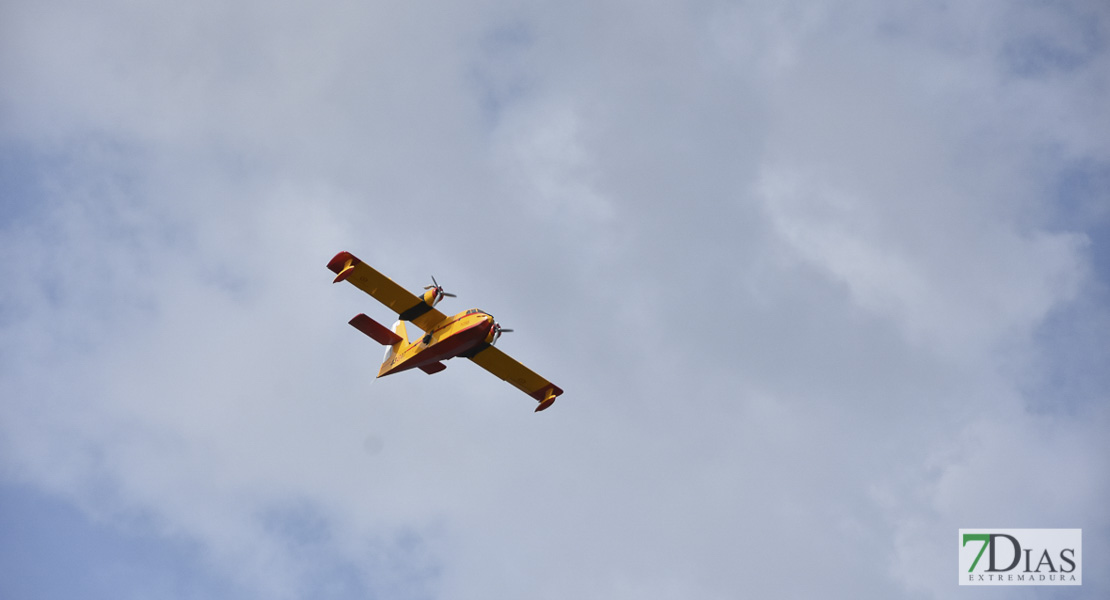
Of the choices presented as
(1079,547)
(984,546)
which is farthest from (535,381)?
(1079,547)

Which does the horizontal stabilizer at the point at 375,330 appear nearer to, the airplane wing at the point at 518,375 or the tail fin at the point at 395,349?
the tail fin at the point at 395,349

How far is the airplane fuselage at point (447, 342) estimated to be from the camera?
5453 centimetres

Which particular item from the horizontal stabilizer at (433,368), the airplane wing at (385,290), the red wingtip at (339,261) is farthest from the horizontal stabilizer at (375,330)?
the red wingtip at (339,261)

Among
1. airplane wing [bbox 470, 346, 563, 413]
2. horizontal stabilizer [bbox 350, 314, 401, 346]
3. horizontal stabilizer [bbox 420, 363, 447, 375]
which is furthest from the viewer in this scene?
airplane wing [bbox 470, 346, 563, 413]

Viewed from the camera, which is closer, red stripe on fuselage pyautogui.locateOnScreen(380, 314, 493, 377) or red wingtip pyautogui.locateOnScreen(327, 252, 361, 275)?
red wingtip pyautogui.locateOnScreen(327, 252, 361, 275)

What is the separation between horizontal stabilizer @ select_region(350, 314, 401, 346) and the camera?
5812 centimetres

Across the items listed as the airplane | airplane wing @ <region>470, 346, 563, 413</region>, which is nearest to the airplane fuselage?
the airplane

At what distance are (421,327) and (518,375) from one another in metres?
8.27

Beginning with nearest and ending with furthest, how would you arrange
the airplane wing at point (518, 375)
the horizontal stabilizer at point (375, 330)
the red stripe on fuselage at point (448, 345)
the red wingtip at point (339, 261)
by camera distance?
the red wingtip at point (339, 261) → the red stripe on fuselage at point (448, 345) → the horizontal stabilizer at point (375, 330) → the airplane wing at point (518, 375)

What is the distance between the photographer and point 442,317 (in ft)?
184

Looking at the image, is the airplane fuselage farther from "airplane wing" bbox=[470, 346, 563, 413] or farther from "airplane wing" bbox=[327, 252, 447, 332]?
"airplane wing" bbox=[470, 346, 563, 413]

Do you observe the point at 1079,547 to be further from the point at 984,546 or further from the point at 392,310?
the point at 392,310

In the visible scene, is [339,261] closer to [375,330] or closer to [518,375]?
[375,330]

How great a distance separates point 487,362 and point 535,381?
11.9 ft
